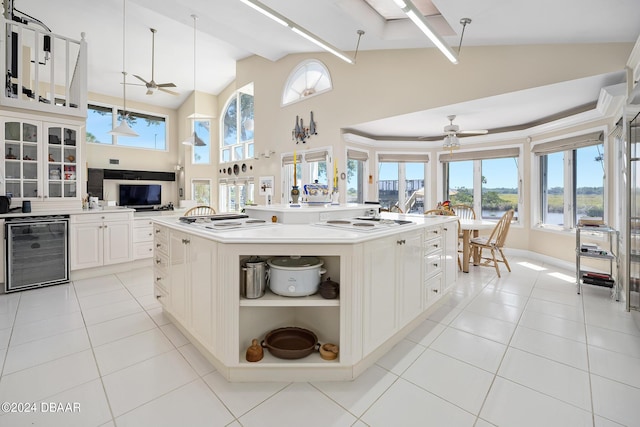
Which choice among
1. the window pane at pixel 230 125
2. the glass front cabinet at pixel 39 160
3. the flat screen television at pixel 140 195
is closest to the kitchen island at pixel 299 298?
the glass front cabinet at pixel 39 160

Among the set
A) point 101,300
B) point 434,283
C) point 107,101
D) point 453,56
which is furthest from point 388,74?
point 107,101

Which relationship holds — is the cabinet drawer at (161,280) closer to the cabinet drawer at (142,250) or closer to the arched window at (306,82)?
the cabinet drawer at (142,250)

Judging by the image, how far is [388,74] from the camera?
4.59 metres

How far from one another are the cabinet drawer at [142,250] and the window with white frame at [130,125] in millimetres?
4548

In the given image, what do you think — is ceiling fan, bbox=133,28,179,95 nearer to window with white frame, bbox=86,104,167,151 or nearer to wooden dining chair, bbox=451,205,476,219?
window with white frame, bbox=86,104,167,151

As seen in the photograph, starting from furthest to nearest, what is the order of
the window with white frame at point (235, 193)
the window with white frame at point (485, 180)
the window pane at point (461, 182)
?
the window with white frame at point (235, 193), the window pane at point (461, 182), the window with white frame at point (485, 180)

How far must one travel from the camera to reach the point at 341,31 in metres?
4.27

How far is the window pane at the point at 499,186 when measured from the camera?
5457 mm

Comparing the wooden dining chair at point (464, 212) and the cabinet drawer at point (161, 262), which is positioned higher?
the wooden dining chair at point (464, 212)

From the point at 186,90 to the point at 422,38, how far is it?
750 centimetres

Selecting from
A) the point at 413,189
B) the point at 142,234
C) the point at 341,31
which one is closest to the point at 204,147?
the point at 142,234

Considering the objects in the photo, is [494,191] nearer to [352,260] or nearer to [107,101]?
[352,260]

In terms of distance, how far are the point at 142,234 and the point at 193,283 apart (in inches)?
126

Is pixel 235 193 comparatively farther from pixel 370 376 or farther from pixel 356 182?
pixel 370 376
